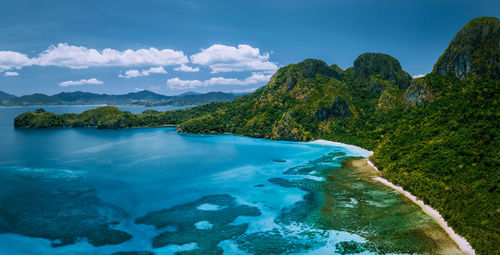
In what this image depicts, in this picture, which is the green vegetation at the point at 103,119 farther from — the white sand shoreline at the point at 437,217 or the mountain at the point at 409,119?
the white sand shoreline at the point at 437,217

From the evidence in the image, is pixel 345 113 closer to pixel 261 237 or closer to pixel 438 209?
pixel 438 209

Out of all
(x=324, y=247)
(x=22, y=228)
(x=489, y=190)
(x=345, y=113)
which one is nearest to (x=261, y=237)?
(x=324, y=247)

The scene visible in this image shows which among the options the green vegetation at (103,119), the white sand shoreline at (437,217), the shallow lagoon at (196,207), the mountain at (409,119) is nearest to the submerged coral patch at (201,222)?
the shallow lagoon at (196,207)

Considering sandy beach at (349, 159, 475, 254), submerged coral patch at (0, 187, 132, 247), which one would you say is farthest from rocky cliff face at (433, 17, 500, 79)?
submerged coral patch at (0, 187, 132, 247)

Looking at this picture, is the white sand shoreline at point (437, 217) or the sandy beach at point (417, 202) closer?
the white sand shoreline at point (437, 217)

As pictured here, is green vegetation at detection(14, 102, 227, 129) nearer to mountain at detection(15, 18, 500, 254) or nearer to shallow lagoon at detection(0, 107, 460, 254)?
mountain at detection(15, 18, 500, 254)
